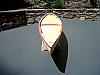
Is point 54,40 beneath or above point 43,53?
above

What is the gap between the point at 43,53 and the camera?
414 cm

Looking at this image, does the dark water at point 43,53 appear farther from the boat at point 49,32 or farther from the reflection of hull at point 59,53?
the boat at point 49,32

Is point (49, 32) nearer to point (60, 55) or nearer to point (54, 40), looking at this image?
point (54, 40)

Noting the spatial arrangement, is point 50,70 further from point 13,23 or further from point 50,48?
point 13,23

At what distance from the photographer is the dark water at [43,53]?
3946mm

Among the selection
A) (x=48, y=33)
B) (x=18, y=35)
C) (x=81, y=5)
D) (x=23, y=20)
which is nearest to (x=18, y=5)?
(x=23, y=20)

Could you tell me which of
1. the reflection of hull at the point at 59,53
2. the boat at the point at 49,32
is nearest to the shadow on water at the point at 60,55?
the reflection of hull at the point at 59,53

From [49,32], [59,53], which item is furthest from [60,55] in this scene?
[49,32]

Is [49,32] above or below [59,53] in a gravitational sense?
above

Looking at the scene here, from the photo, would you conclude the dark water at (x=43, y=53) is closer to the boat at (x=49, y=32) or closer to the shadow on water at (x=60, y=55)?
the shadow on water at (x=60, y=55)

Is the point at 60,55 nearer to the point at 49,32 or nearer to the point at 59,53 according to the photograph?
the point at 59,53

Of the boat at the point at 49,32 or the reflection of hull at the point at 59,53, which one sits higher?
the boat at the point at 49,32

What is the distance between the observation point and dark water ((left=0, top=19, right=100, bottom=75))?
395 centimetres

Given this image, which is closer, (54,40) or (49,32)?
(54,40)
